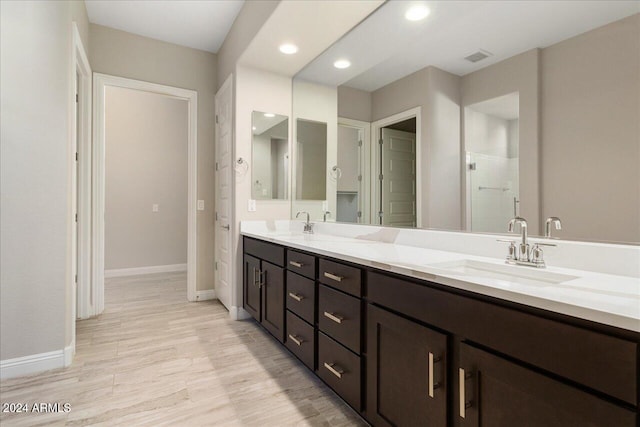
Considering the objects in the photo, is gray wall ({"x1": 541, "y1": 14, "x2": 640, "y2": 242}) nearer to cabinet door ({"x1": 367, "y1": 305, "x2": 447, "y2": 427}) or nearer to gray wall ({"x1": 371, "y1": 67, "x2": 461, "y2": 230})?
gray wall ({"x1": 371, "y1": 67, "x2": 461, "y2": 230})

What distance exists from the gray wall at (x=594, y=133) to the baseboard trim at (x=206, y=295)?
3.31 m

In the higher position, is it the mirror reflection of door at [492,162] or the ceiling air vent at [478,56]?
the ceiling air vent at [478,56]

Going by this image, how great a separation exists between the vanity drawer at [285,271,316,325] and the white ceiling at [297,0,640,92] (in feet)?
4.49

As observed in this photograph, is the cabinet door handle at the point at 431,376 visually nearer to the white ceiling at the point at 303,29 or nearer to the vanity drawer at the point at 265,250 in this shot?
the vanity drawer at the point at 265,250

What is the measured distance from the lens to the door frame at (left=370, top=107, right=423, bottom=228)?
6.29 ft

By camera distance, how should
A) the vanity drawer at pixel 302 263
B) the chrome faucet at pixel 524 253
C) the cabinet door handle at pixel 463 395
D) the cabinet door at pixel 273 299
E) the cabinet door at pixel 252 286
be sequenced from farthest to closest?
Answer: the cabinet door at pixel 252 286, the cabinet door at pixel 273 299, the vanity drawer at pixel 302 263, the chrome faucet at pixel 524 253, the cabinet door handle at pixel 463 395

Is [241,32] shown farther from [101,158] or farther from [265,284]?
[265,284]

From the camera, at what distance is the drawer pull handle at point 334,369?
1.58 m

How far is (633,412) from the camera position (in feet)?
2.15

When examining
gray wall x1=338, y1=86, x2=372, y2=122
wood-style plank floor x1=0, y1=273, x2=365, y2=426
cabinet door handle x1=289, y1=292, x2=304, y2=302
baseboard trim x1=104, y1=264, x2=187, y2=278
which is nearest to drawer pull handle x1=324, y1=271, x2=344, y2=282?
cabinet door handle x1=289, y1=292, x2=304, y2=302

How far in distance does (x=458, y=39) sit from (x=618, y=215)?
3.73 ft

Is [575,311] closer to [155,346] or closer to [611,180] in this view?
[611,180]

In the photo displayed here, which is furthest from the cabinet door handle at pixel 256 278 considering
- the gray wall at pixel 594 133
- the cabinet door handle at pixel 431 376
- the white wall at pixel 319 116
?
the gray wall at pixel 594 133

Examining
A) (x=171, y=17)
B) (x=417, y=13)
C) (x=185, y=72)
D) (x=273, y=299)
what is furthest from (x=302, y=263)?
(x=185, y=72)
